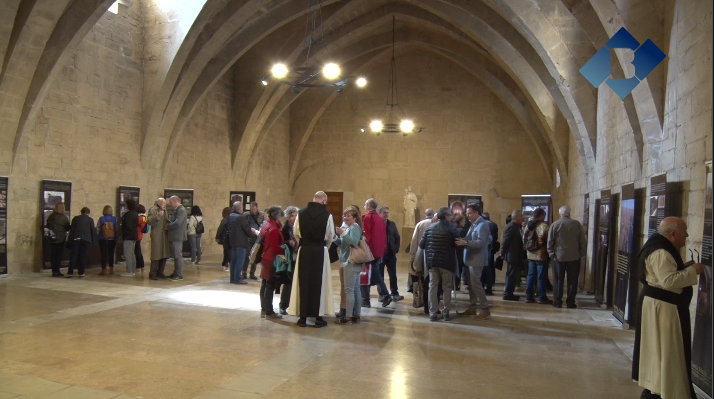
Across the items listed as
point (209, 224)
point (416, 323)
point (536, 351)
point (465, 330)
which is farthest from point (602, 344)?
point (209, 224)

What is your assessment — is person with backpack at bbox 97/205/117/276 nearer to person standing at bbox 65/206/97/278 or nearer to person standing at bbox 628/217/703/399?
person standing at bbox 65/206/97/278

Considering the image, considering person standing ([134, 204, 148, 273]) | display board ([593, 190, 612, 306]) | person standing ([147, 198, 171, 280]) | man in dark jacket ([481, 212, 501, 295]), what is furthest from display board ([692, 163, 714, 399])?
person standing ([134, 204, 148, 273])

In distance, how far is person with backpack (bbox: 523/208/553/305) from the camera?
23.9 feet

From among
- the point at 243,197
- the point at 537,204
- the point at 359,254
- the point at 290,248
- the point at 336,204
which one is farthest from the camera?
the point at 336,204

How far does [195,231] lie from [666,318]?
29.4ft

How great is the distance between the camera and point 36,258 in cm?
865

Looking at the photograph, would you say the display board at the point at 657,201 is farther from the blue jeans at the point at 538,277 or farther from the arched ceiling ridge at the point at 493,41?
the arched ceiling ridge at the point at 493,41

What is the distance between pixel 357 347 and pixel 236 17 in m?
7.97

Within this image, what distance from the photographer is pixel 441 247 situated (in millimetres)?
5699

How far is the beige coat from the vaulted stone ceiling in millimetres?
2673

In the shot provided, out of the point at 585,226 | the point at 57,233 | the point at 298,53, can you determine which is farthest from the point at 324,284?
the point at 298,53

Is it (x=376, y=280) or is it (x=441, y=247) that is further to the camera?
(x=376, y=280)

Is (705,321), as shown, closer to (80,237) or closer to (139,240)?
(139,240)

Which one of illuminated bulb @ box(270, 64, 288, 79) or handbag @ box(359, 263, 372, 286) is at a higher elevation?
illuminated bulb @ box(270, 64, 288, 79)
